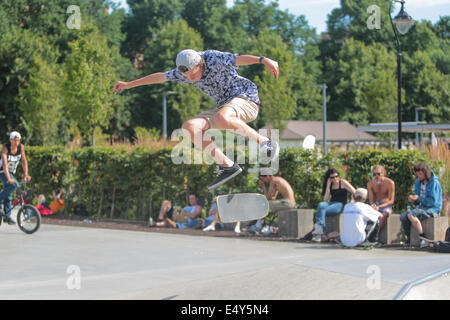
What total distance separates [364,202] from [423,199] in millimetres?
1048

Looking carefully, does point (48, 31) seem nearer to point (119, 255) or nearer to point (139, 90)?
point (139, 90)

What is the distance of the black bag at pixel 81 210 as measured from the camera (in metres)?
15.9

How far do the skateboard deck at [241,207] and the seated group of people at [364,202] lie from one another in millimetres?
4143

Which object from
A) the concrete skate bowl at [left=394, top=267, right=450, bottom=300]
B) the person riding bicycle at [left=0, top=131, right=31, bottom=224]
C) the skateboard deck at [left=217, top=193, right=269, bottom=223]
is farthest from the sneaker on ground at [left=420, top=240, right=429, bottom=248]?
the person riding bicycle at [left=0, top=131, right=31, bottom=224]

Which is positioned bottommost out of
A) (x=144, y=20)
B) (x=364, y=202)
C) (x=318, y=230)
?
(x=318, y=230)

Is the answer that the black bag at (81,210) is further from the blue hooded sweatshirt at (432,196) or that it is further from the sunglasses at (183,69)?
the sunglasses at (183,69)

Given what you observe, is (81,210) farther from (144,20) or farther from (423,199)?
(144,20)

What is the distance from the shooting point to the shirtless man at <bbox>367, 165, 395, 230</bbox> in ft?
35.2

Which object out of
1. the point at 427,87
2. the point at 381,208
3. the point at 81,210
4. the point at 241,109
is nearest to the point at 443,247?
the point at 381,208

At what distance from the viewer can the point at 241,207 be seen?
→ 6406 mm

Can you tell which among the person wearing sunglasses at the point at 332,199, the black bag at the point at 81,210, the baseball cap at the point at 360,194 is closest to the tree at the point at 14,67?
the black bag at the point at 81,210

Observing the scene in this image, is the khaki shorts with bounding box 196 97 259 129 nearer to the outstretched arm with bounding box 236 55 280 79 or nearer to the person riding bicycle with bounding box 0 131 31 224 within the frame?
the outstretched arm with bounding box 236 55 280 79
